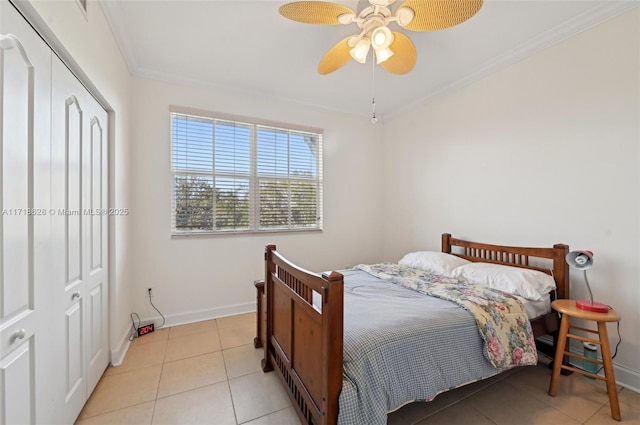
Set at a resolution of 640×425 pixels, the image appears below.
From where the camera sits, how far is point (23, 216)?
1062 millimetres

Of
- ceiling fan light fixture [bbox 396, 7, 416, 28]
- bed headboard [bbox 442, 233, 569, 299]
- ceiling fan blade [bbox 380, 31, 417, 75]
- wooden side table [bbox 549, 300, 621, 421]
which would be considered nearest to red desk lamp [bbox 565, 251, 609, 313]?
wooden side table [bbox 549, 300, 621, 421]

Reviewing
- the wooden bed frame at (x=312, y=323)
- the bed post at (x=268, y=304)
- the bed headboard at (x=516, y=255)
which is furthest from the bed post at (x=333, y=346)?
the bed headboard at (x=516, y=255)

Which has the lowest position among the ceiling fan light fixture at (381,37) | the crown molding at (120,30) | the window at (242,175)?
the window at (242,175)

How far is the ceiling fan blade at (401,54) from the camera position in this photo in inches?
71.9

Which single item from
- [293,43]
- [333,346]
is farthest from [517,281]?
[293,43]

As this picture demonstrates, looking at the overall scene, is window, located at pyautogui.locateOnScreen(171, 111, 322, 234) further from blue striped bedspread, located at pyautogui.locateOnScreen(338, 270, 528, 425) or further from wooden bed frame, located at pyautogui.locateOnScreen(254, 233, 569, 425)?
blue striped bedspread, located at pyautogui.locateOnScreen(338, 270, 528, 425)

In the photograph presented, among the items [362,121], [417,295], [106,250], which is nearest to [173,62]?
[106,250]

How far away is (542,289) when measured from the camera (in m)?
2.02

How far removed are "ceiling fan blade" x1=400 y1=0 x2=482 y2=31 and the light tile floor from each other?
7.85 feet

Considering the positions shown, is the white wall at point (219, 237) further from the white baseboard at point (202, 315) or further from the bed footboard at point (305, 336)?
the bed footboard at point (305, 336)

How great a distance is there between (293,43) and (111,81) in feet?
4.86

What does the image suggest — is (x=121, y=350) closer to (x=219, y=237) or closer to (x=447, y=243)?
(x=219, y=237)

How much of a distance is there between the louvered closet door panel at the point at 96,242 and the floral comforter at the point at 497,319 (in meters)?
2.31

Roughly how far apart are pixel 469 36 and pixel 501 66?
0.64 metres
